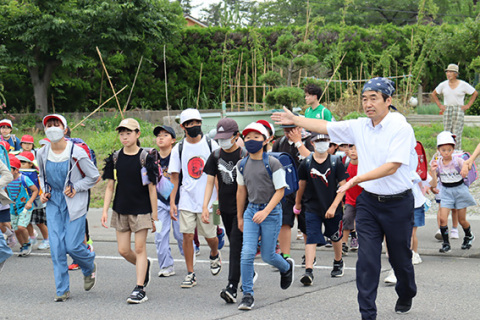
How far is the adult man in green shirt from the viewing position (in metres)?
9.73

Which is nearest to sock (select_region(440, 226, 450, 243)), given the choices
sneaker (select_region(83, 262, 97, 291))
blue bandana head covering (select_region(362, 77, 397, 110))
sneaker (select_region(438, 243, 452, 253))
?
sneaker (select_region(438, 243, 452, 253))

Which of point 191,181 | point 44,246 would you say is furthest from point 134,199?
point 44,246

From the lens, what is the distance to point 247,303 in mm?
6281

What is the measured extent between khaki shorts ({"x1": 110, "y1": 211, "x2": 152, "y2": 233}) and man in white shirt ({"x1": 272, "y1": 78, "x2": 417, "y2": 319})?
2010mm

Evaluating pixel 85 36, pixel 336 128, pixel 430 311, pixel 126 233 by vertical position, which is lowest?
pixel 430 311

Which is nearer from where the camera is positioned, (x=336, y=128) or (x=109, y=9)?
(x=336, y=128)

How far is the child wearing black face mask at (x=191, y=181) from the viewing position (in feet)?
24.5

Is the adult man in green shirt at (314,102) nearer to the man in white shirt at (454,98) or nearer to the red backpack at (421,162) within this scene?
the red backpack at (421,162)

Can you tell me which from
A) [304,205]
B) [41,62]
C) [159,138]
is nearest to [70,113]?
[41,62]

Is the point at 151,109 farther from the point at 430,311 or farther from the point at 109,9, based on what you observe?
the point at 430,311

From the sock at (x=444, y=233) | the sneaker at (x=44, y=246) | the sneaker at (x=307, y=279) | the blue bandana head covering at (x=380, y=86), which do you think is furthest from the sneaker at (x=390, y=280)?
the sneaker at (x=44, y=246)

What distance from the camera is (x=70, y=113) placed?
69.1 ft

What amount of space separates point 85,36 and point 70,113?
283cm

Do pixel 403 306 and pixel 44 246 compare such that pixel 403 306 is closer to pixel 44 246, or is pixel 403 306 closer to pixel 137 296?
pixel 137 296
